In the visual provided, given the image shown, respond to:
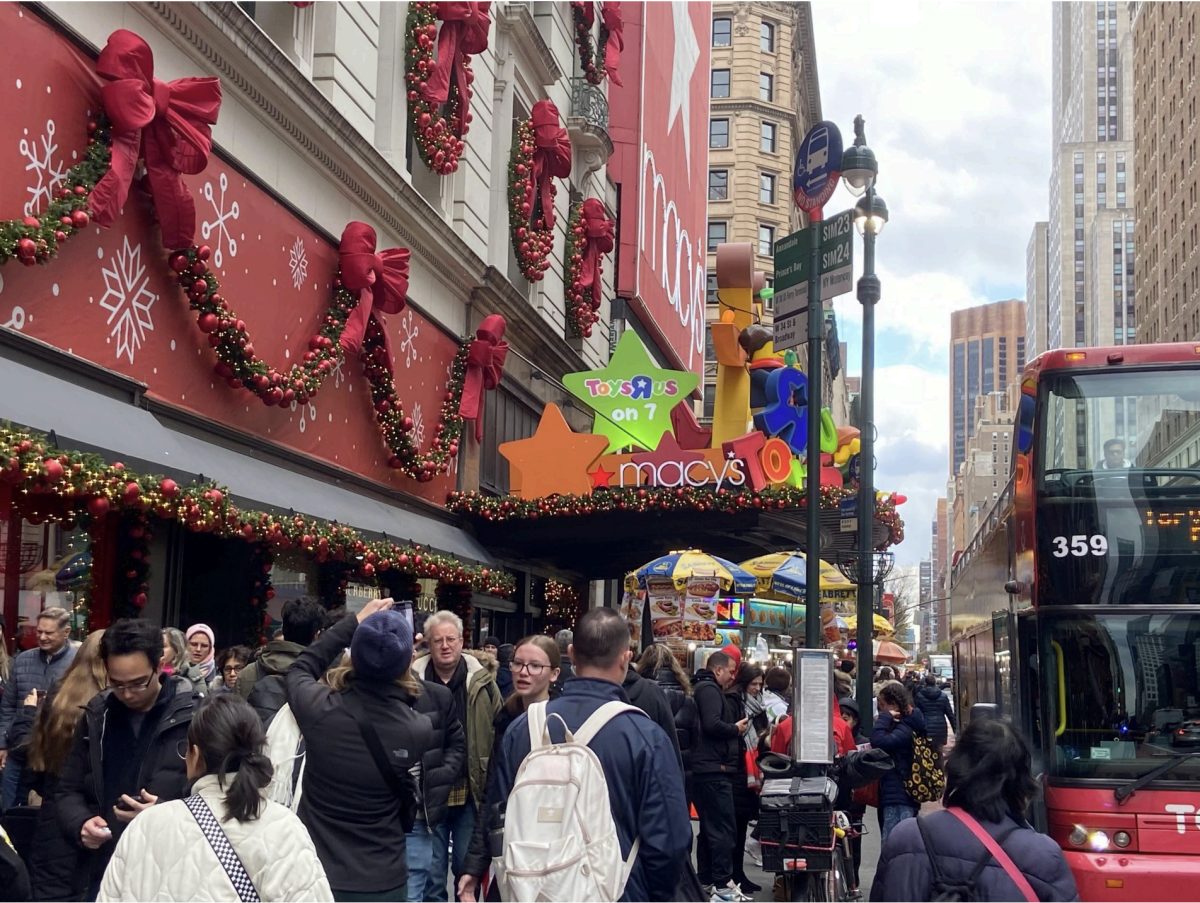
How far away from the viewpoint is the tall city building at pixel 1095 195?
155 meters

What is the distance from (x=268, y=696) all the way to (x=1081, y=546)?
Result: 5.76 meters

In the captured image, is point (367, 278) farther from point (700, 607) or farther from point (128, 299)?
point (700, 607)

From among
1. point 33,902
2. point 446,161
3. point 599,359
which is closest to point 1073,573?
point 33,902

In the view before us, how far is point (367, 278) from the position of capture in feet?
52.5

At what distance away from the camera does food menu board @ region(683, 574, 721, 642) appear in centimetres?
1980

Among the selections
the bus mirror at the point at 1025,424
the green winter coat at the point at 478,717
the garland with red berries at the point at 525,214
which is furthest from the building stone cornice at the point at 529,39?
the green winter coat at the point at 478,717

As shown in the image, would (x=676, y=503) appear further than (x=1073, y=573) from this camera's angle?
Yes

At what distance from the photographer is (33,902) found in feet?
17.8

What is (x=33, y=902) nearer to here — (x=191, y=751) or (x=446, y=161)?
(x=191, y=751)

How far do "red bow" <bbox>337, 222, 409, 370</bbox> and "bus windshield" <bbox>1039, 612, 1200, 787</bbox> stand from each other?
355 inches

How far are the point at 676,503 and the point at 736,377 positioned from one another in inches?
330

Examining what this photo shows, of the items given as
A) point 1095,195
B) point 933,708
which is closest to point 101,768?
point 933,708

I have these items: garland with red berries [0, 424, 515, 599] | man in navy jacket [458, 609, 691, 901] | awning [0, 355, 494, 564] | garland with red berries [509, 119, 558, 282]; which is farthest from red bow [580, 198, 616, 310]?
man in navy jacket [458, 609, 691, 901]

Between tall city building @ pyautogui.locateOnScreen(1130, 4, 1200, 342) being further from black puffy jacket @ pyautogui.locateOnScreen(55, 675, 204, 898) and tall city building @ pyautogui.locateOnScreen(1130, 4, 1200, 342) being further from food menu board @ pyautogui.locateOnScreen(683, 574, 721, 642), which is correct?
black puffy jacket @ pyautogui.locateOnScreen(55, 675, 204, 898)
